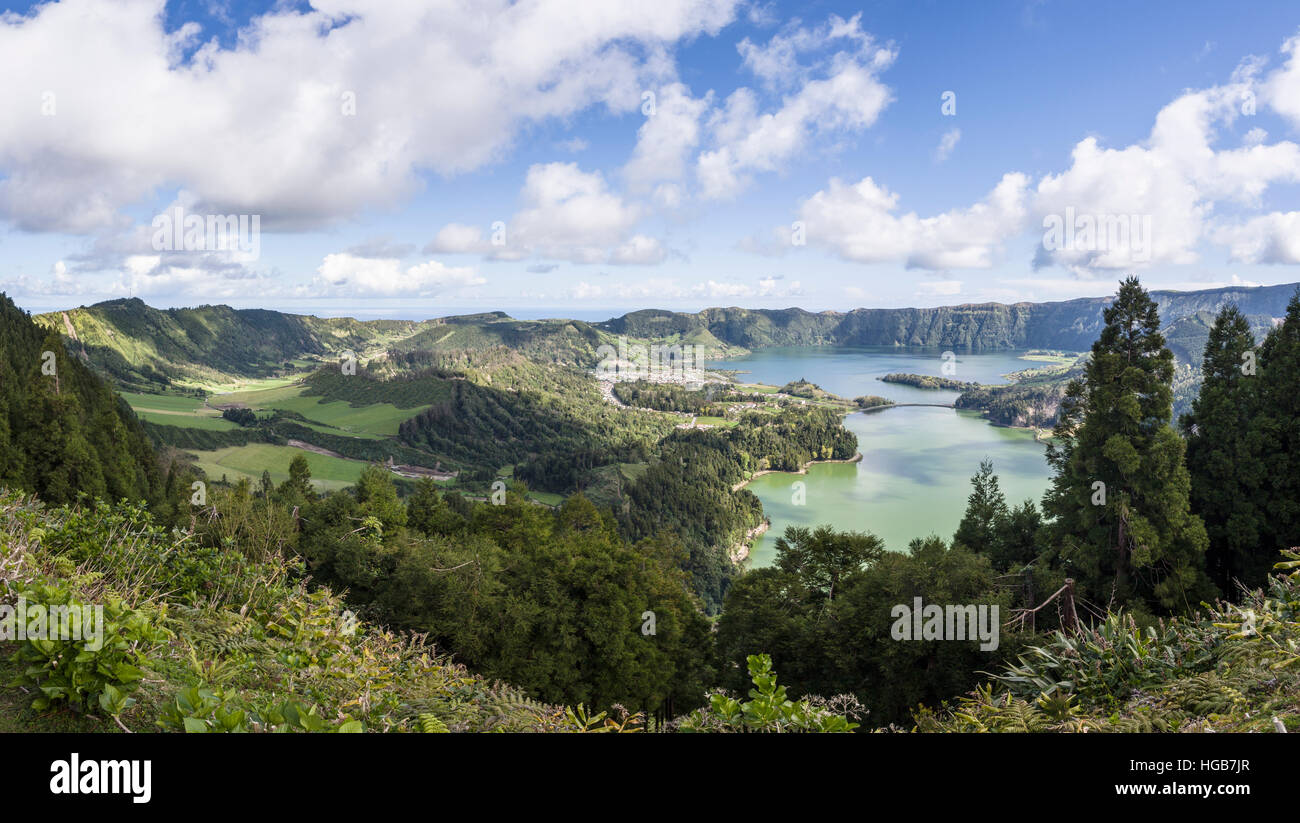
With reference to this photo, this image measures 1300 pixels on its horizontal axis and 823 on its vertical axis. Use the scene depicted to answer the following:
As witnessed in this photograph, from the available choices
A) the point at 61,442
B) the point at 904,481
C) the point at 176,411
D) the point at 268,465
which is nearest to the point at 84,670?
the point at 61,442

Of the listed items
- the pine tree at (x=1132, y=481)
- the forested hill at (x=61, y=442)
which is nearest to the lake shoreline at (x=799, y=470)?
the forested hill at (x=61, y=442)

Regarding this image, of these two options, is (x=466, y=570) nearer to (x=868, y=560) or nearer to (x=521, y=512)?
(x=521, y=512)

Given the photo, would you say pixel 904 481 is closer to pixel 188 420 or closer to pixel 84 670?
pixel 84 670

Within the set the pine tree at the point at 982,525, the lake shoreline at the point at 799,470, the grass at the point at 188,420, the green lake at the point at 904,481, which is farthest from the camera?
the lake shoreline at the point at 799,470
